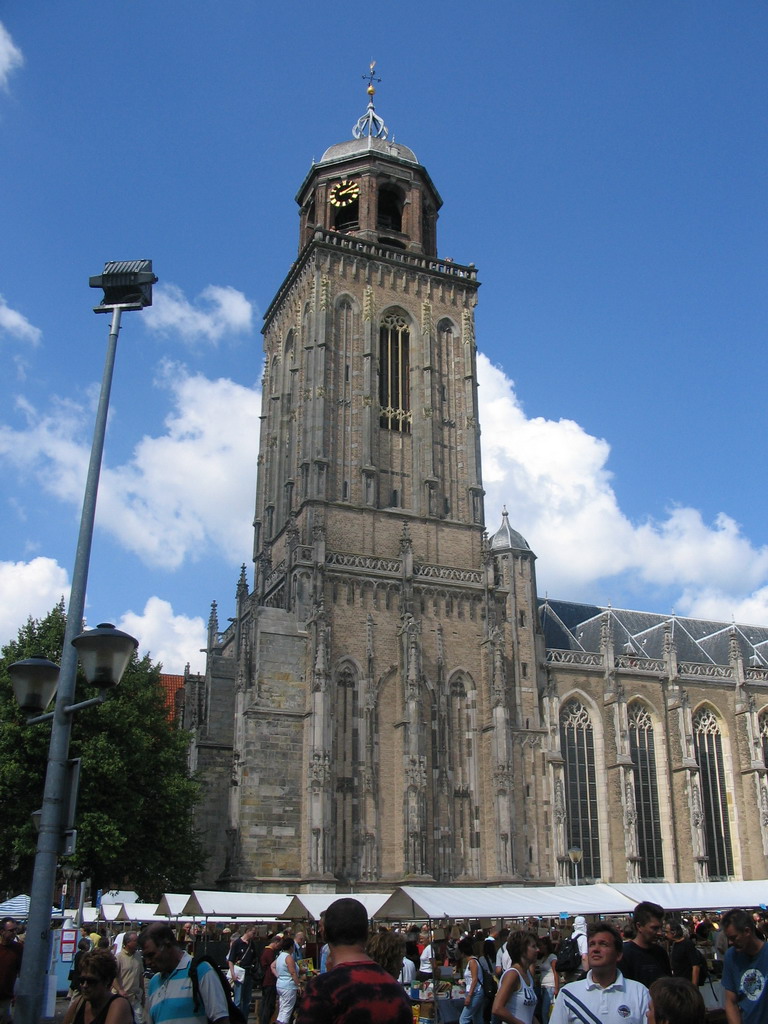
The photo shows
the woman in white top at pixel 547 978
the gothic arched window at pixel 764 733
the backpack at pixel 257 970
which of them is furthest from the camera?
the gothic arched window at pixel 764 733

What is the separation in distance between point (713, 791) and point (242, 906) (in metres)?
27.4

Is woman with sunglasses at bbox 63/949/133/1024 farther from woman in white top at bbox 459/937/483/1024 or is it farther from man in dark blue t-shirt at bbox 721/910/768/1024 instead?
woman in white top at bbox 459/937/483/1024

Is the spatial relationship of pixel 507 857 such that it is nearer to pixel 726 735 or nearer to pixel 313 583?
pixel 313 583

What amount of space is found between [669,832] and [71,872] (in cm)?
2411

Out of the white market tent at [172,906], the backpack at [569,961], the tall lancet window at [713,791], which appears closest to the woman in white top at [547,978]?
the backpack at [569,961]

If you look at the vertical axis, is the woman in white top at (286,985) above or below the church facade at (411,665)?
below

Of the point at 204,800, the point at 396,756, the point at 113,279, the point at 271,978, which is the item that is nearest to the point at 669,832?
the point at 396,756

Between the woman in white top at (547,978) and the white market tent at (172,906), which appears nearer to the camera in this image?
the woman in white top at (547,978)

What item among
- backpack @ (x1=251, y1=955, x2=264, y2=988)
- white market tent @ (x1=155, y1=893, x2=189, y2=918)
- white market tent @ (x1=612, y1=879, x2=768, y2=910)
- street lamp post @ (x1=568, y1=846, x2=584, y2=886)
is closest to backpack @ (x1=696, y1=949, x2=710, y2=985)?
backpack @ (x1=251, y1=955, x2=264, y2=988)

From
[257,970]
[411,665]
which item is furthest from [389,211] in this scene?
[257,970]

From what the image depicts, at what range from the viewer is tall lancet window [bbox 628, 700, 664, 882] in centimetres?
4097

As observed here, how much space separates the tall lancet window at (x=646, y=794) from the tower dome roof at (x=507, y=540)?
8.59 meters

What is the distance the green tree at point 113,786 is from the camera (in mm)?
27859

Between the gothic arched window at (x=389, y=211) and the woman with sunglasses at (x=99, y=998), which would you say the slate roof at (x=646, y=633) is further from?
the woman with sunglasses at (x=99, y=998)
